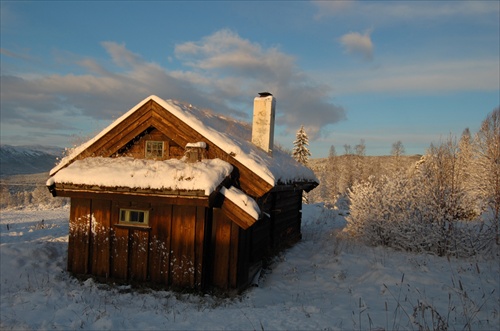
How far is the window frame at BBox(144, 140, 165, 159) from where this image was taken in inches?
367

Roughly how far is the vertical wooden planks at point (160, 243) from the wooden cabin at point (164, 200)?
2 cm

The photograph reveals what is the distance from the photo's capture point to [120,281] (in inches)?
343

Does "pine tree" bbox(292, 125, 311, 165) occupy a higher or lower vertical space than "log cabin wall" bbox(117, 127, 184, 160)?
higher

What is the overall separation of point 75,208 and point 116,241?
4.93 feet

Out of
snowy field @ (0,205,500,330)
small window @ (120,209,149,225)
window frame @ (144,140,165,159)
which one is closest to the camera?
snowy field @ (0,205,500,330)

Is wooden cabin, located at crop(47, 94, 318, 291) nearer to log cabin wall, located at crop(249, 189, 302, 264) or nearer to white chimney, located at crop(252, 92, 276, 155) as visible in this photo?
log cabin wall, located at crop(249, 189, 302, 264)

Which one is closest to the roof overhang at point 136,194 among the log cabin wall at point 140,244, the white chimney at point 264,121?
the log cabin wall at point 140,244

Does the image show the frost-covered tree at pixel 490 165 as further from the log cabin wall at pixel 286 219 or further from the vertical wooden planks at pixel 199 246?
the vertical wooden planks at pixel 199 246

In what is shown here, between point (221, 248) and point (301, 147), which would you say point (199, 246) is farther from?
point (301, 147)

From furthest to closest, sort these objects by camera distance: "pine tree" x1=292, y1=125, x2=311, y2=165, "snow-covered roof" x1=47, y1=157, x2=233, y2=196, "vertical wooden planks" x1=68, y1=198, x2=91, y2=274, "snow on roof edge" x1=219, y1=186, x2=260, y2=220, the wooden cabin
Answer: "pine tree" x1=292, y1=125, x2=311, y2=165 < "vertical wooden planks" x1=68, y1=198, x2=91, y2=274 < the wooden cabin < "snow-covered roof" x1=47, y1=157, x2=233, y2=196 < "snow on roof edge" x1=219, y1=186, x2=260, y2=220

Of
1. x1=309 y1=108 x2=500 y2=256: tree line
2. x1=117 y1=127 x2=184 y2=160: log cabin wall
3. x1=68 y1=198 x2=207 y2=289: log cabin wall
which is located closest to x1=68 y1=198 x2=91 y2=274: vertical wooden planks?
x1=68 y1=198 x2=207 y2=289: log cabin wall

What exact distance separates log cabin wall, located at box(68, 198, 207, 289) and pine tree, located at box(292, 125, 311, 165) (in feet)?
111

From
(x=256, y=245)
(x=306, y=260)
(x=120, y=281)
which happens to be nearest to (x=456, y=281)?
(x=306, y=260)

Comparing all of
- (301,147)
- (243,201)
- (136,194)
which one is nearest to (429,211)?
(243,201)
